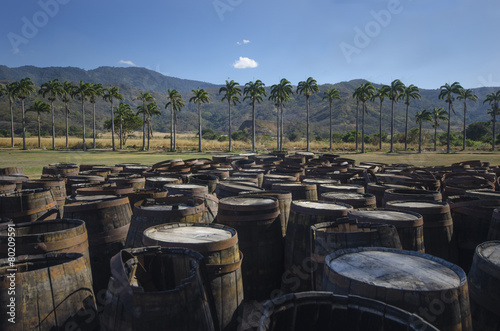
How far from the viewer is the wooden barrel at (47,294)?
2908mm

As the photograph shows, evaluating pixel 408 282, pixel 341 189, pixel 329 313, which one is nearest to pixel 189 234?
pixel 329 313

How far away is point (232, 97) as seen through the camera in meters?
59.3

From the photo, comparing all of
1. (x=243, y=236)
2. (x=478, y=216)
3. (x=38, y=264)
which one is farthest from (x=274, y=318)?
(x=478, y=216)

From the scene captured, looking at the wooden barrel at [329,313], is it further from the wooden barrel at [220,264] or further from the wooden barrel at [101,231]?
the wooden barrel at [101,231]

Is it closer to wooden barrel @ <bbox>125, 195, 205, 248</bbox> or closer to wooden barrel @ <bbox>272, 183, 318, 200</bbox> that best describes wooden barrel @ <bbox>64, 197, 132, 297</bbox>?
wooden barrel @ <bbox>125, 195, 205, 248</bbox>

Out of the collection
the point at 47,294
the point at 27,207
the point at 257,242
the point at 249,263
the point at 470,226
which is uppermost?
the point at 27,207

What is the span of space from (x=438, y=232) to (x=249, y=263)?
10.5 ft

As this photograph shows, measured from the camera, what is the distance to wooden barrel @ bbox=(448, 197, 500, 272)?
19.4ft

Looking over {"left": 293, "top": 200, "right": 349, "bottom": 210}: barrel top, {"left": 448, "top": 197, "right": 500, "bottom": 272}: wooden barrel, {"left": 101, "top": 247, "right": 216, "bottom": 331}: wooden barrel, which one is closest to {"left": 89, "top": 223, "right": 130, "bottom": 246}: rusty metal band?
{"left": 101, "top": 247, "right": 216, "bottom": 331}: wooden barrel

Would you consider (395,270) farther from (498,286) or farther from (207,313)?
(207,313)

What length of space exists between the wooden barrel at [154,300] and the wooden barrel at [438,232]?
4.03 m

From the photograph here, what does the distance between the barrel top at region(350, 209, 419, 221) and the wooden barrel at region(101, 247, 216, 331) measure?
302 centimetres

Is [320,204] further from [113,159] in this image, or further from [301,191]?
[113,159]

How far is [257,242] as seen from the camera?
5.64m
